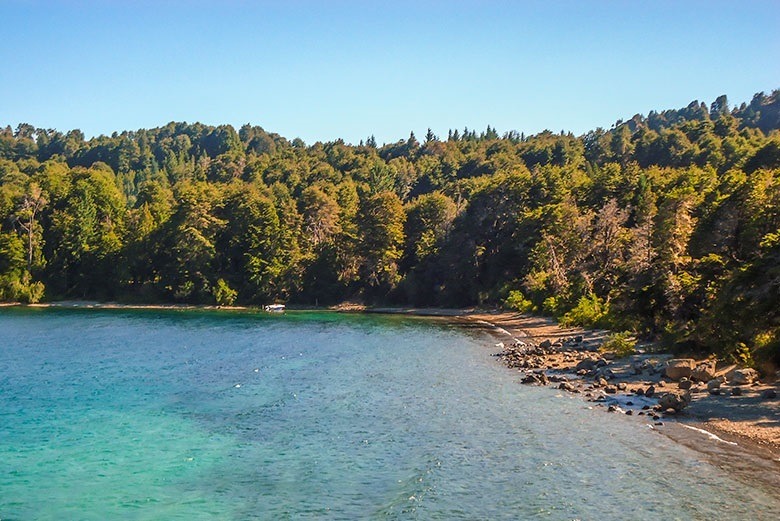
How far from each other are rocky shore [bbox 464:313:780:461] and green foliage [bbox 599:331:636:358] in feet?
1.39

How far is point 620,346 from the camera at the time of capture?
4988 centimetres

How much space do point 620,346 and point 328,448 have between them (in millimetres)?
28500

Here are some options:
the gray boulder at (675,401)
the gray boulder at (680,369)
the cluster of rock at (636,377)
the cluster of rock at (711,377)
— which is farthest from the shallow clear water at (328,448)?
the gray boulder at (680,369)

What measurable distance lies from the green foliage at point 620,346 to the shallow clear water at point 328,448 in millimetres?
8681

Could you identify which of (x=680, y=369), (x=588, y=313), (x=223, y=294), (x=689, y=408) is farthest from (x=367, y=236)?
(x=689, y=408)

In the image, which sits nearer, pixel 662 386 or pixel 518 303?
pixel 662 386

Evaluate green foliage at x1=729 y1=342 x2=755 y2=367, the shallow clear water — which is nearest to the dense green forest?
green foliage at x1=729 y1=342 x2=755 y2=367

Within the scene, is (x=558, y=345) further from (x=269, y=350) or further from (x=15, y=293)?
(x=15, y=293)

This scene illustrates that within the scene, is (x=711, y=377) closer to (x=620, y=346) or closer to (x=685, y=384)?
(x=685, y=384)

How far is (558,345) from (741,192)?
1918 centimetres

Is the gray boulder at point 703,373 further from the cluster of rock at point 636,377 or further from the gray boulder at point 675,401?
the gray boulder at point 675,401

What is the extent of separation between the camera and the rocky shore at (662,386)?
→ 30375 millimetres

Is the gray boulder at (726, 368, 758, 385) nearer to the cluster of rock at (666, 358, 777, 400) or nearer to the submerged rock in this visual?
the cluster of rock at (666, 358, 777, 400)

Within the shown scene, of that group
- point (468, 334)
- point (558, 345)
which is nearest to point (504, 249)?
point (468, 334)
